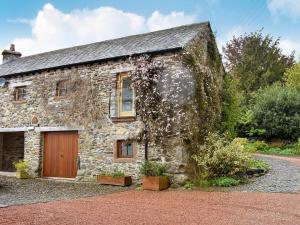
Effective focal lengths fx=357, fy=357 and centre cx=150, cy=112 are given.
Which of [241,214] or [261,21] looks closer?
[241,214]

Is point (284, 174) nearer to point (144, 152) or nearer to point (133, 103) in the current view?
point (144, 152)

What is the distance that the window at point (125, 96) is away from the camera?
14227 millimetres

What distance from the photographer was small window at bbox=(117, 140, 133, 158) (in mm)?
13953

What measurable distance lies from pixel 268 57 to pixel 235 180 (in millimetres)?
23983

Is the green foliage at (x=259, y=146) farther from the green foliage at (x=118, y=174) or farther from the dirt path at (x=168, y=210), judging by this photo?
the dirt path at (x=168, y=210)

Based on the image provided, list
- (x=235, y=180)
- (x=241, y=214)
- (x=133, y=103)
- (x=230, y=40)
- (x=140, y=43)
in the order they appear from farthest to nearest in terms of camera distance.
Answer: (x=230, y=40) → (x=140, y=43) → (x=133, y=103) → (x=235, y=180) → (x=241, y=214)

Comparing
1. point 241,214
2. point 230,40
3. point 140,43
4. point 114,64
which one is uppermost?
point 230,40

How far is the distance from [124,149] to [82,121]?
239 centimetres

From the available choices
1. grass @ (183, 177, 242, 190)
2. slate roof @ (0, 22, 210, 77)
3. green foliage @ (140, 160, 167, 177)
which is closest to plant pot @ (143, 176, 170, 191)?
green foliage @ (140, 160, 167, 177)

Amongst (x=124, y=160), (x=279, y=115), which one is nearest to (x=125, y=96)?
(x=124, y=160)

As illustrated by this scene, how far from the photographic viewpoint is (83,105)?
49.9 feet

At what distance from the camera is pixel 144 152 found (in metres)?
13.4

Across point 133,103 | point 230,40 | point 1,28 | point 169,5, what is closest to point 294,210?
point 133,103

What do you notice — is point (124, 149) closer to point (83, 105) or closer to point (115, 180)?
point (115, 180)
